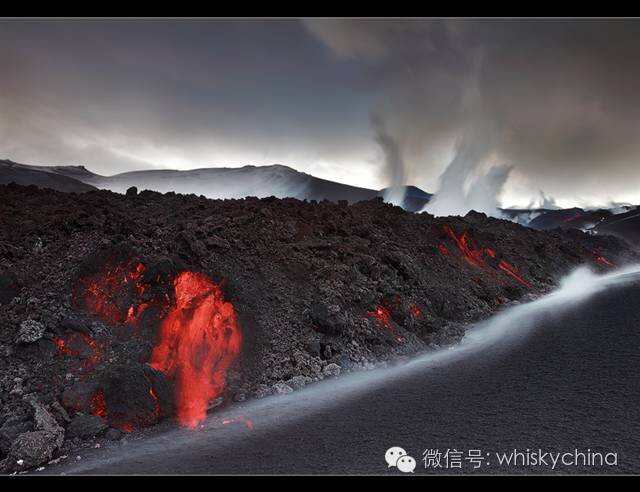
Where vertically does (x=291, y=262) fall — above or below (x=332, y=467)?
above

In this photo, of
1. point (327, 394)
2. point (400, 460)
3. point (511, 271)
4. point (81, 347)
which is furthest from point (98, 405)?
point (511, 271)

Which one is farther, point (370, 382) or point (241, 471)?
point (370, 382)

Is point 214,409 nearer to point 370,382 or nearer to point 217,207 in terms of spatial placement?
point 370,382

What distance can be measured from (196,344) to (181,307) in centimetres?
145

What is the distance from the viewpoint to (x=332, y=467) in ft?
24.0

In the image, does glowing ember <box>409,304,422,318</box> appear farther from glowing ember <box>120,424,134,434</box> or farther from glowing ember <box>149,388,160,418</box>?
glowing ember <box>120,424,134,434</box>

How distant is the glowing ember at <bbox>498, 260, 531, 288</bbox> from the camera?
2764 centimetres

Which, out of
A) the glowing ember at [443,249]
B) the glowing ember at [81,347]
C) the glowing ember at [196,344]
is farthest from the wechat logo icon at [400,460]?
the glowing ember at [443,249]

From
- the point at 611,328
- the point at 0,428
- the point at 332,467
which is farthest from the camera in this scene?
the point at 611,328

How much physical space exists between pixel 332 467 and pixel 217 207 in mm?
15807

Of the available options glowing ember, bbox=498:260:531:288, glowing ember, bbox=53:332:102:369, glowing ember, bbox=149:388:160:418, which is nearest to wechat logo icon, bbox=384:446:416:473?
glowing ember, bbox=149:388:160:418

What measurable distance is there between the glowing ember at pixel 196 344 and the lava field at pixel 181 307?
43 millimetres

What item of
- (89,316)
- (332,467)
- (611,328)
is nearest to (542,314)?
(611,328)

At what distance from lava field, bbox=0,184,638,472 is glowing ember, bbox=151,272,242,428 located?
4 centimetres
